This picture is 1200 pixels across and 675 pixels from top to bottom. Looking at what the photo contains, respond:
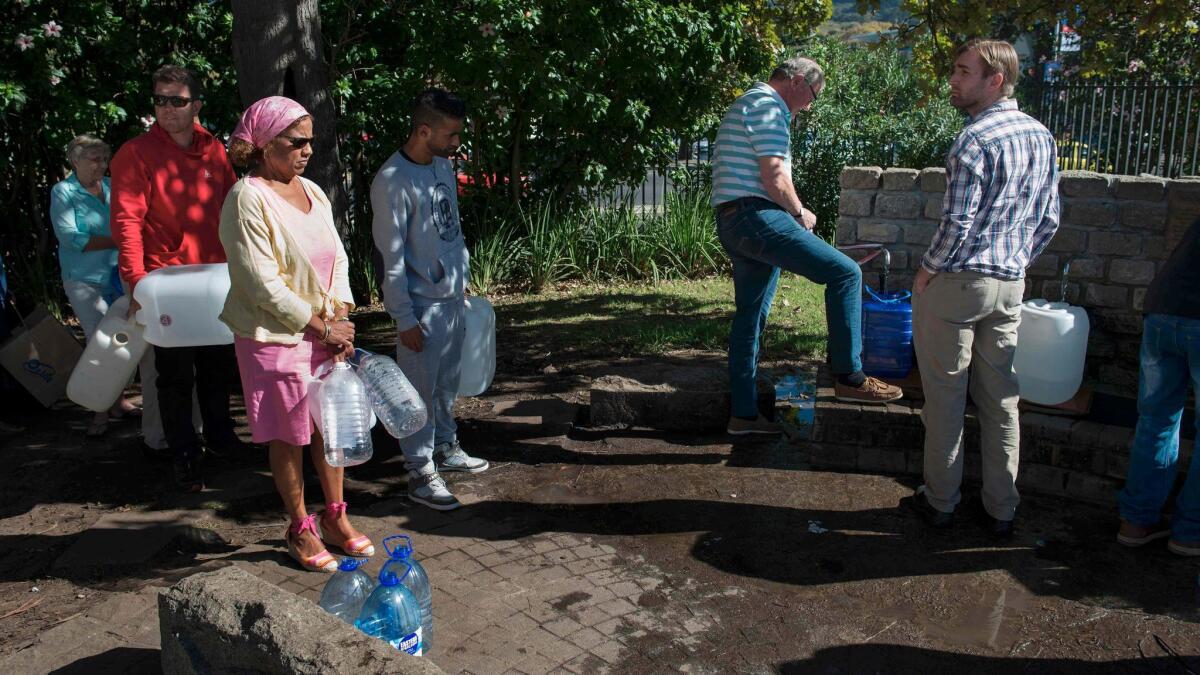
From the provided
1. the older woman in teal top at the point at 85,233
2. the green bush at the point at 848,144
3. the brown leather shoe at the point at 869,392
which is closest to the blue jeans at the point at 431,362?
the brown leather shoe at the point at 869,392

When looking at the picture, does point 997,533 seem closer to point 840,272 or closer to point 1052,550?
point 1052,550

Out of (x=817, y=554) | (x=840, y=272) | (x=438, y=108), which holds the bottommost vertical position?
(x=817, y=554)

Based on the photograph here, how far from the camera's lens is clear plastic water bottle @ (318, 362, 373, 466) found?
170 inches

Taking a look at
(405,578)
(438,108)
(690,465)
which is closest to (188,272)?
(438,108)

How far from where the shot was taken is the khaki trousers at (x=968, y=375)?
4441mm

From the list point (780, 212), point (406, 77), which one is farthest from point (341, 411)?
point (406, 77)

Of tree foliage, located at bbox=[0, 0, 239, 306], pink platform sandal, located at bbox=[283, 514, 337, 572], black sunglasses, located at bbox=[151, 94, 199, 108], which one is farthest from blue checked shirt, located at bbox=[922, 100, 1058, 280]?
tree foliage, located at bbox=[0, 0, 239, 306]

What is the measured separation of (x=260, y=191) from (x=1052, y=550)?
372 cm

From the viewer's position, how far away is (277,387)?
4.22m

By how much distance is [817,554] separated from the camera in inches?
181

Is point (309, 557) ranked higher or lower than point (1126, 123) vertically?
lower

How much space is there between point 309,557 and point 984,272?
3.13 m

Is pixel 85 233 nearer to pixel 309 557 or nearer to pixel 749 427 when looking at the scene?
→ pixel 309 557

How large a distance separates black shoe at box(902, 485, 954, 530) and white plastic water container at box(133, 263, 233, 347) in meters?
3.50
